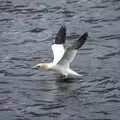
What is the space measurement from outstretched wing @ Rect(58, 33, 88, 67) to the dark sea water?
57 cm

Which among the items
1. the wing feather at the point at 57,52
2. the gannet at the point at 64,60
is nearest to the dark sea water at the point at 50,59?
the gannet at the point at 64,60

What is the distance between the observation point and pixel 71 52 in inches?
811

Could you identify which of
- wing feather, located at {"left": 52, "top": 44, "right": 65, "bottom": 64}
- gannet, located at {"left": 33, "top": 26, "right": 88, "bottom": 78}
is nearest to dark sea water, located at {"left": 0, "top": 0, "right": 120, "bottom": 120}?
gannet, located at {"left": 33, "top": 26, "right": 88, "bottom": 78}

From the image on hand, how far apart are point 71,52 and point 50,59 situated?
2392mm

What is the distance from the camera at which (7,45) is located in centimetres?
2430

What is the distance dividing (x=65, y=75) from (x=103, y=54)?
2.13 meters

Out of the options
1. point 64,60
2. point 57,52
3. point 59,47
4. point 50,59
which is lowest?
point 64,60

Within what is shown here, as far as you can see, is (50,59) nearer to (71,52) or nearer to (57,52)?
(57,52)

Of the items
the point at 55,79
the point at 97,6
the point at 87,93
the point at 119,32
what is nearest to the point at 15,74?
the point at 55,79

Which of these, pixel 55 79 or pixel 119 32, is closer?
pixel 55 79

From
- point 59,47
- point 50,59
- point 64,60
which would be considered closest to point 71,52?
point 64,60

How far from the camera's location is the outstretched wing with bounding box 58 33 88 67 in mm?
20234

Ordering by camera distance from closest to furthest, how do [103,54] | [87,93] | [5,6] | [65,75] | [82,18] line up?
[87,93]
[65,75]
[103,54]
[82,18]
[5,6]

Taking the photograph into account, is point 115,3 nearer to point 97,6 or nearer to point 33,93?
point 97,6
